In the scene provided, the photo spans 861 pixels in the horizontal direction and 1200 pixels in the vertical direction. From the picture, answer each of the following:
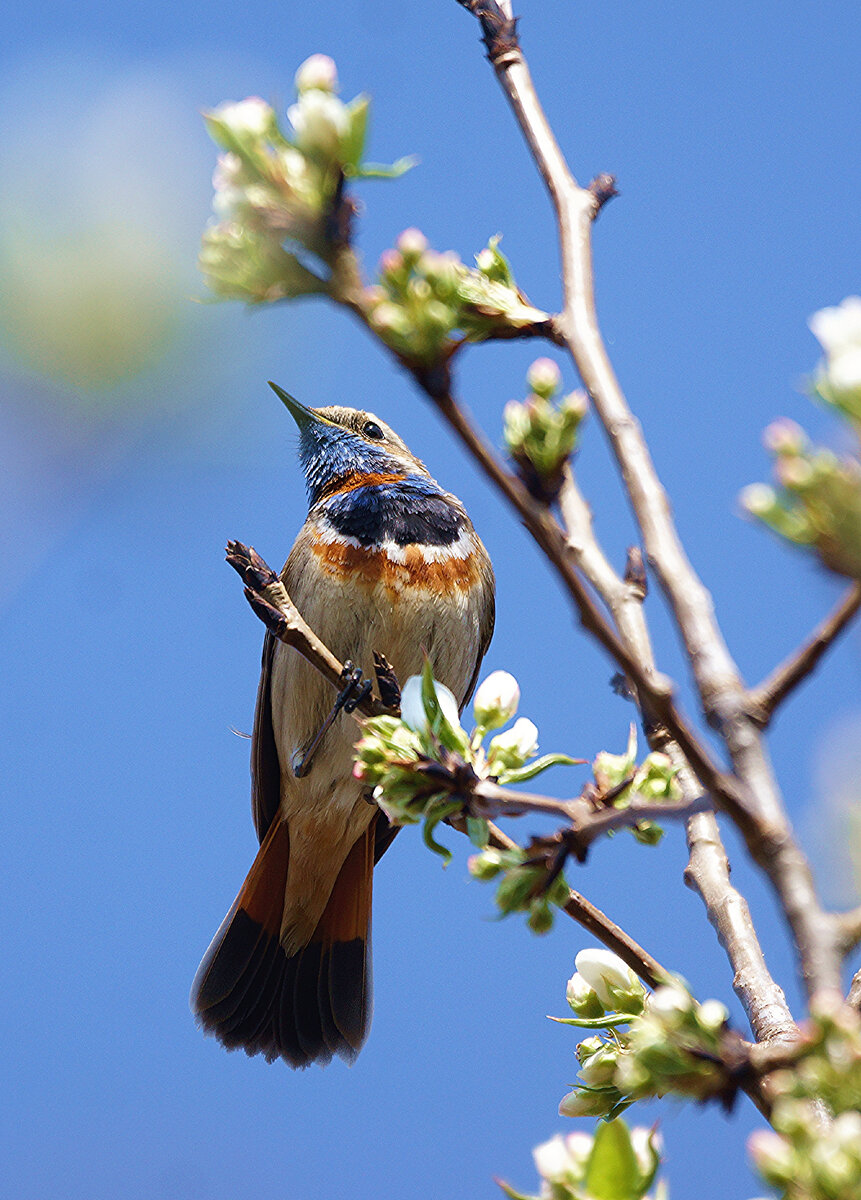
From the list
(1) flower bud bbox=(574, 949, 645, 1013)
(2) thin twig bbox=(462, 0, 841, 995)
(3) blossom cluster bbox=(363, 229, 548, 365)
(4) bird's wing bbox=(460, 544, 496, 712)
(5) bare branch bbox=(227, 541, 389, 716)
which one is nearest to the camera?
(2) thin twig bbox=(462, 0, 841, 995)

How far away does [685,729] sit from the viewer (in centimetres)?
125

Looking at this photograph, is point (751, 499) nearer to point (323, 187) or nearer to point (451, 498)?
point (323, 187)

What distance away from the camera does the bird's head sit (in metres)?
5.20

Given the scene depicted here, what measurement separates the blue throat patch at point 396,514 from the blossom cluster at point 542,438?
9.90 feet

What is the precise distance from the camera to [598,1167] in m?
1.32

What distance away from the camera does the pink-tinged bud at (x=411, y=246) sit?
1.46 meters

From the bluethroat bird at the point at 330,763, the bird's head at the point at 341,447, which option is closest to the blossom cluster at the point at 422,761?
the bluethroat bird at the point at 330,763

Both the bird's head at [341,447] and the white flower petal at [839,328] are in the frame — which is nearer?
the white flower petal at [839,328]

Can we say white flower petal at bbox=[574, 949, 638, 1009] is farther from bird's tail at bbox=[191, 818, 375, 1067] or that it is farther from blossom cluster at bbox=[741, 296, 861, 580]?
bird's tail at bbox=[191, 818, 375, 1067]

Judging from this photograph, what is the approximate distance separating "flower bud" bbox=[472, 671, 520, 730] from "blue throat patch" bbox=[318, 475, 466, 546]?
2.42 metres

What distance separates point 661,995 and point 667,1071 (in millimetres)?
87

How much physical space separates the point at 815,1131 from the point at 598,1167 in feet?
0.84

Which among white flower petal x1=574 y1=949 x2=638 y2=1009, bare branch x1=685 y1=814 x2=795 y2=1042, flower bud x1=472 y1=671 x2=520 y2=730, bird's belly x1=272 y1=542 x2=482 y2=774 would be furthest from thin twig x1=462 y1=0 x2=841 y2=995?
bird's belly x1=272 y1=542 x2=482 y2=774

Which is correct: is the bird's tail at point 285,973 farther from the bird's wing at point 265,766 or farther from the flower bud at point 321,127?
the flower bud at point 321,127
